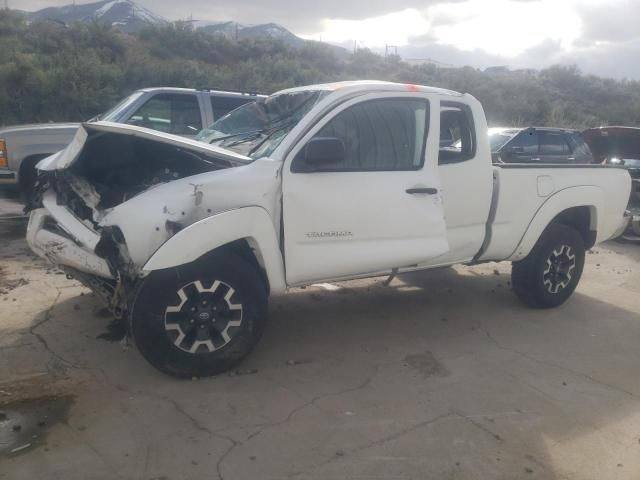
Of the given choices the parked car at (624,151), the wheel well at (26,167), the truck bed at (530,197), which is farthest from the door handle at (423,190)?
the parked car at (624,151)

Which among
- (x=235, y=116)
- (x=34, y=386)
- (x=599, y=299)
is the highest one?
(x=235, y=116)

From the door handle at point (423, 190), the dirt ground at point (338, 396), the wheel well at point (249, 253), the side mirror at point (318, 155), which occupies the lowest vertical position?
the dirt ground at point (338, 396)

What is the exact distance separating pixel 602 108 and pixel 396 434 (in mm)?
35869

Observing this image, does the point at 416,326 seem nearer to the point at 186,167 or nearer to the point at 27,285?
the point at 186,167

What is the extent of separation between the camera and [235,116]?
566 cm

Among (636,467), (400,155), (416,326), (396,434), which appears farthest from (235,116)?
(636,467)

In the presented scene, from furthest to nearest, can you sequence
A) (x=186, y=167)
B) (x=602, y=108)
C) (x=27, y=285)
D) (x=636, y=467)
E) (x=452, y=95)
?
(x=602, y=108), (x=27, y=285), (x=452, y=95), (x=186, y=167), (x=636, y=467)

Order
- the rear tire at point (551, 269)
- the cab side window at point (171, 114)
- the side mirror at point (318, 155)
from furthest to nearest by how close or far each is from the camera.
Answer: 1. the cab side window at point (171, 114)
2. the rear tire at point (551, 269)
3. the side mirror at point (318, 155)

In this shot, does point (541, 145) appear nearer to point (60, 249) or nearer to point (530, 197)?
point (530, 197)

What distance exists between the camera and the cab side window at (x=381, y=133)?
4758 mm

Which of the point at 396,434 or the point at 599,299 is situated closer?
the point at 396,434

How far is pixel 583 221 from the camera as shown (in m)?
6.48

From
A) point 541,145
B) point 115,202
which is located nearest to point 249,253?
point 115,202

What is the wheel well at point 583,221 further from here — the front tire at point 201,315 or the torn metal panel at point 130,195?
the front tire at point 201,315
